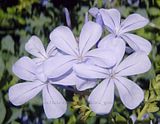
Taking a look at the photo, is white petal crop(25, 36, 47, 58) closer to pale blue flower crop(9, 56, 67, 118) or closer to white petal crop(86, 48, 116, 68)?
pale blue flower crop(9, 56, 67, 118)

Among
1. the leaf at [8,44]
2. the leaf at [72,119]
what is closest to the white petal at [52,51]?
the leaf at [72,119]

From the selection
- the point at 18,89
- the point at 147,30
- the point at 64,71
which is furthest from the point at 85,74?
the point at 147,30

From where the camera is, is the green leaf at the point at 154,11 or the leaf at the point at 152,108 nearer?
the leaf at the point at 152,108

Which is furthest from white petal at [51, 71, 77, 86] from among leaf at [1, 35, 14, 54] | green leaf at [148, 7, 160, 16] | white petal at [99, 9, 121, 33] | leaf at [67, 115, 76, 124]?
green leaf at [148, 7, 160, 16]

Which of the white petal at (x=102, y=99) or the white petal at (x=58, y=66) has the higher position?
the white petal at (x=58, y=66)

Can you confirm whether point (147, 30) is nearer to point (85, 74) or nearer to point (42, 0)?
point (42, 0)

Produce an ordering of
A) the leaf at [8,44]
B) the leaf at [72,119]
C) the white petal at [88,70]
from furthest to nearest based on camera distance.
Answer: the leaf at [8,44]
the leaf at [72,119]
the white petal at [88,70]

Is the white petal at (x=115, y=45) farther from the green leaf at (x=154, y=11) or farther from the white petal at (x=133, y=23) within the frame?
the green leaf at (x=154, y=11)

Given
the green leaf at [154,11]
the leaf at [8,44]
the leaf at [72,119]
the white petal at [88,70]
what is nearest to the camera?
the white petal at [88,70]
